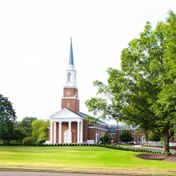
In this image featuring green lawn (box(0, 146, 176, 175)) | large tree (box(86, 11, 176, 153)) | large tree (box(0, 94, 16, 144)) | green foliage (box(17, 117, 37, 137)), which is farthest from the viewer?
green foliage (box(17, 117, 37, 137))

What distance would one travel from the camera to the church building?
8962 cm

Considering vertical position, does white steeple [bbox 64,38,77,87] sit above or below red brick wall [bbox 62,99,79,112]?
above

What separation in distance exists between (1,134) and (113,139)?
43601 mm

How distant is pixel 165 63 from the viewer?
3416 cm

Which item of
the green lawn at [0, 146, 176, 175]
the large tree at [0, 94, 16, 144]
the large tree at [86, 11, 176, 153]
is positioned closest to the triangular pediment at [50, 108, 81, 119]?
the large tree at [0, 94, 16, 144]

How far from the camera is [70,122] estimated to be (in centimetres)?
9006

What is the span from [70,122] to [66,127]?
2283 mm

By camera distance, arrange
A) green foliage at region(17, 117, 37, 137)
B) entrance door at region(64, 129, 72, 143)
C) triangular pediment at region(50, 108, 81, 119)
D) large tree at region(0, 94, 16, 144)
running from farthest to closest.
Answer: green foliage at region(17, 117, 37, 137) → triangular pediment at region(50, 108, 81, 119) → entrance door at region(64, 129, 72, 143) → large tree at region(0, 94, 16, 144)

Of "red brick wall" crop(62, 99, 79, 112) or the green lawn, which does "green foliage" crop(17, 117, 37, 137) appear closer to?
"red brick wall" crop(62, 99, 79, 112)

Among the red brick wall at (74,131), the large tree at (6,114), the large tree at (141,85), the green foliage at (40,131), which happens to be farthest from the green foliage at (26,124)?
→ the large tree at (141,85)

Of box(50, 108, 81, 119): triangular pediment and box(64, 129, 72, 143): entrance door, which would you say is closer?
box(64, 129, 72, 143): entrance door

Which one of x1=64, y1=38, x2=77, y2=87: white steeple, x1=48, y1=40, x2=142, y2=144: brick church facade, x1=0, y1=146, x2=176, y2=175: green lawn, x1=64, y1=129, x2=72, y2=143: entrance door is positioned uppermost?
x1=64, y1=38, x2=77, y2=87: white steeple

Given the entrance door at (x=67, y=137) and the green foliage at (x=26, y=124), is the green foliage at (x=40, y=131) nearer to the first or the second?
the green foliage at (x=26, y=124)

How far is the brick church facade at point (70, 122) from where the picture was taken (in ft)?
294
